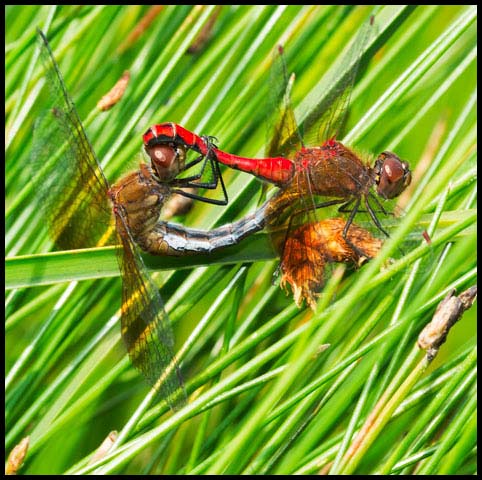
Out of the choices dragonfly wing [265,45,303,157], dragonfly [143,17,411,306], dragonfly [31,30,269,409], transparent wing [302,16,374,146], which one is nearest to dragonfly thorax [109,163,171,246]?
dragonfly [31,30,269,409]

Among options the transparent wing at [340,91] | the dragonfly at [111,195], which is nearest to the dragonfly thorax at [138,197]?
the dragonfly at [111,195]

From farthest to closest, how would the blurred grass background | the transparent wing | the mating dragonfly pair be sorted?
the transparent wing
the mating dragonfly pair
the blurred grass background

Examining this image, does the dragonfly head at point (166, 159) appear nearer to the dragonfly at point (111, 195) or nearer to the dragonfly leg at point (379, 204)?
the dragonfly at point (111, 195)

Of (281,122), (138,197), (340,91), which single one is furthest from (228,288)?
(340,91)

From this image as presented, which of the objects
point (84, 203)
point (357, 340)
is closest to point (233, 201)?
point (84, 203)

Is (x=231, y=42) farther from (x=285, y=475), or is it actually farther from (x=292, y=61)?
(x=285, y=475)

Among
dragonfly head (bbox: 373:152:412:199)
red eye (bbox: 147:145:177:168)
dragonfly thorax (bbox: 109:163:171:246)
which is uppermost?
red eye (bbox: 147:145:177:168)

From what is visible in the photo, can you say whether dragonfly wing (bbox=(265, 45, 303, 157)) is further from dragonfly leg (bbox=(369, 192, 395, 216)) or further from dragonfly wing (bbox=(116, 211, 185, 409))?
dragonfly wing (bbox=(116, 211, 185, 409))
